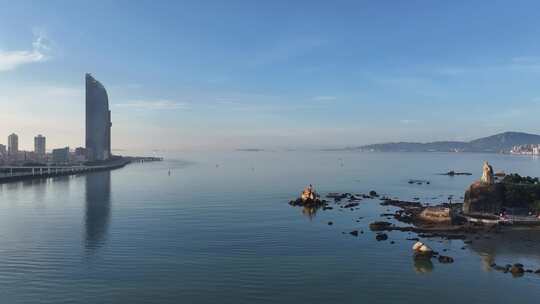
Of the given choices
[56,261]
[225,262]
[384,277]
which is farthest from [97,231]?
[384,277]

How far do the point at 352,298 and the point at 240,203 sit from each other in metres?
55.5

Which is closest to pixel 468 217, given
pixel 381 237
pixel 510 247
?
pixel 510 247

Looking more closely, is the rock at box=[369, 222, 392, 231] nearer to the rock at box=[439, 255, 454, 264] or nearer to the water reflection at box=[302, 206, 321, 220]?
the water reflection at box=[302, 206, 321, 220]

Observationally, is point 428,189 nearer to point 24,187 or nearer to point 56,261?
point 56,261

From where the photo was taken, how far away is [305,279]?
39.7 meters

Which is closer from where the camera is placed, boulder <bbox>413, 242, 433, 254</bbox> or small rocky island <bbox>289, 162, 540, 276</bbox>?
boulder <bbox>413, 242, 433, 254</bbox>

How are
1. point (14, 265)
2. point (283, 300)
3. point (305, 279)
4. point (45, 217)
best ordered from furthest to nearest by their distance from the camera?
point (45, 217) < point (14, 265) < point (305, 279) < point (283, 300)

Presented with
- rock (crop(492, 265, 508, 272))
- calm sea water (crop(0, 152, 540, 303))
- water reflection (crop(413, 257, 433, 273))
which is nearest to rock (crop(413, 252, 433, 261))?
water reflection (crop(413, 257, 433, 273))

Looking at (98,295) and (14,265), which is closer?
(98,295)

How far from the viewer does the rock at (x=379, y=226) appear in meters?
63.6

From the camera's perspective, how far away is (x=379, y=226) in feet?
211

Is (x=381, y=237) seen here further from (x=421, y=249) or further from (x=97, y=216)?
(x=97, y=216)

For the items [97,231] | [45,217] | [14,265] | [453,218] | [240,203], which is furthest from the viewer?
[240,203]

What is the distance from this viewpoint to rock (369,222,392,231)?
6360 centimetres
